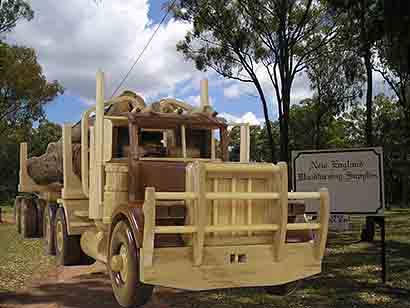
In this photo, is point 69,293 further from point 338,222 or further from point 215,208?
point 338,222

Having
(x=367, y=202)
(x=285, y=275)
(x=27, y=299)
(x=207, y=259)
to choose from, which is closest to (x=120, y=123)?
(x=207, y=259)

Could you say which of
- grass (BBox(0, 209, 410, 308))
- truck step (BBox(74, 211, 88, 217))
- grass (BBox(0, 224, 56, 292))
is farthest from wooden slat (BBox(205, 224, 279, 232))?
grass (BBox(0, 224, 56, 292))

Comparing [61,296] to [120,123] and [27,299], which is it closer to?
[27,299]

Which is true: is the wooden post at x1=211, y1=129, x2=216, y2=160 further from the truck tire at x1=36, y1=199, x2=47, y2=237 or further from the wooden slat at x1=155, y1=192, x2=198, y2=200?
the truck tire at x1=36, y1=199, x2=47, y2=237

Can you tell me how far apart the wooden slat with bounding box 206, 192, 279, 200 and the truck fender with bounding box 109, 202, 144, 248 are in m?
0.53

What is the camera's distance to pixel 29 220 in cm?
835

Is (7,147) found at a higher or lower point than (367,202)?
higher

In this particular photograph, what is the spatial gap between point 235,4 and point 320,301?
1656cm

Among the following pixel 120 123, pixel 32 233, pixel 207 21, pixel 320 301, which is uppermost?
pixel 207 21

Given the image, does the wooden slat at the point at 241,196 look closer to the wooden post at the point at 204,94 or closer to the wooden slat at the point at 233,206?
the wooden slat at the point at 233,206

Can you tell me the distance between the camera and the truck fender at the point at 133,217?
12.4 ft

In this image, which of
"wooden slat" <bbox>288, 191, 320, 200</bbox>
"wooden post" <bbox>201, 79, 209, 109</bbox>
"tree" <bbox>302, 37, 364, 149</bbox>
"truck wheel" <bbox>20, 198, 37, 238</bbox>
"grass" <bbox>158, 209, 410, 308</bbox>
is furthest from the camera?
"tree" <bbox>302, 37, 364, 149</bbox>

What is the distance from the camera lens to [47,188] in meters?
7.43

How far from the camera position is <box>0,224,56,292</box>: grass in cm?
995
